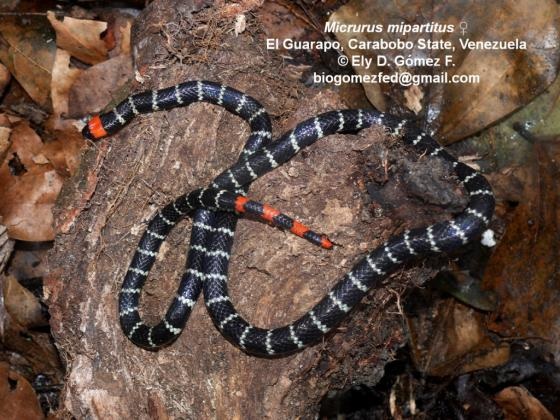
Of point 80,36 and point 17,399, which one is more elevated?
point 80,36

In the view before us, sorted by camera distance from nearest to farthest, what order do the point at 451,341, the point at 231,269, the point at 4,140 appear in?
the point at 231,269, the point at 451,341, the point at 4,140

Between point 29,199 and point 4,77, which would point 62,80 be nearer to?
point 4,77

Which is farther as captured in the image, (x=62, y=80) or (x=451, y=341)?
(x=62, y=80)

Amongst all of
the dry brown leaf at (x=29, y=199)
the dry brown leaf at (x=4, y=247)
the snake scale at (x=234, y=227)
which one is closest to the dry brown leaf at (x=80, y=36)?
the snake scale at (x=234, y=227)

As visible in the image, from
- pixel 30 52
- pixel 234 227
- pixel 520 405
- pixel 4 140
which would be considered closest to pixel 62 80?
pixel 30 52

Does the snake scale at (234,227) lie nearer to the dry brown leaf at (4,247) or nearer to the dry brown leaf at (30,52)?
the dry brown leaf at (30,52)

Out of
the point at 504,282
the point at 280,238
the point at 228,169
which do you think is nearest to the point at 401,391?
the point at 504,282

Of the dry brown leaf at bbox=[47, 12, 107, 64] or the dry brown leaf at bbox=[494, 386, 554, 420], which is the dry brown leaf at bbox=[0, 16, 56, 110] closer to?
the dry brown leaf at bbox=[47, 12, 107, 64]

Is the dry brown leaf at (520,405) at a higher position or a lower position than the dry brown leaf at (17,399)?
higher
